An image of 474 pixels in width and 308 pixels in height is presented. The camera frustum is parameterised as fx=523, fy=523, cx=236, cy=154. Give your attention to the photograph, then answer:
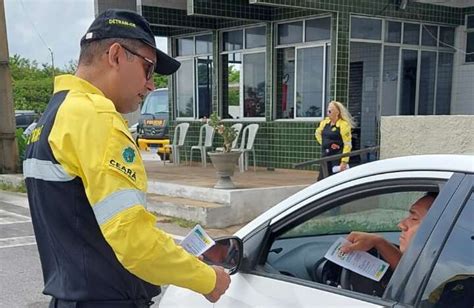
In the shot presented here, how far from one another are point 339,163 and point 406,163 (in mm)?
6133

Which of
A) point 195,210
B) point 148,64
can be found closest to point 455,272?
point 148,64

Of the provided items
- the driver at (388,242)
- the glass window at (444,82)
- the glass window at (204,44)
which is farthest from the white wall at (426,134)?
the glass window at (204,44)

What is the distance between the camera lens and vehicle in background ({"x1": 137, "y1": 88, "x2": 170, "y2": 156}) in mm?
17328

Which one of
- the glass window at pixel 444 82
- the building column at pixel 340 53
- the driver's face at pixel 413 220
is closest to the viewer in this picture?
the driver's face at pixel 413 220

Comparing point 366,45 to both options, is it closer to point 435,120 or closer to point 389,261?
point 435,120

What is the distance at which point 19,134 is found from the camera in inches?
594

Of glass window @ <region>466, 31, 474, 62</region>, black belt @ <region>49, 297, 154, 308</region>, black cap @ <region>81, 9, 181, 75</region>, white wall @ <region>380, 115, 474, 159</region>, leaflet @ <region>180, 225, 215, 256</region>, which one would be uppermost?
glass window @ <region>466, 31, 474, 62</region>

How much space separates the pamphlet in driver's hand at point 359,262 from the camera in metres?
2.14

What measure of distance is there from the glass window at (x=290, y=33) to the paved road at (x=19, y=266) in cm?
632

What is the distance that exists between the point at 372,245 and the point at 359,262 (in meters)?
0.15

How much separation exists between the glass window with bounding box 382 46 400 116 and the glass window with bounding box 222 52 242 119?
345 cm

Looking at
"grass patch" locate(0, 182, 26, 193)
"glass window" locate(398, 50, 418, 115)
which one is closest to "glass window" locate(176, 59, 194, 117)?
"grass patch" locate(0, 182, 26, 193)

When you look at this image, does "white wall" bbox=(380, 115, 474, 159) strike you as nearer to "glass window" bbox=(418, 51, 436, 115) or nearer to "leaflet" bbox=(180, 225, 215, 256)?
"leaflet" bbox=(180, 225, 215, 256)

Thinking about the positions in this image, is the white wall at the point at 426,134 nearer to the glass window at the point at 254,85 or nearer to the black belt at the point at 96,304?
the black belt at the point at 96,304
